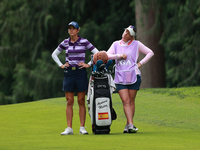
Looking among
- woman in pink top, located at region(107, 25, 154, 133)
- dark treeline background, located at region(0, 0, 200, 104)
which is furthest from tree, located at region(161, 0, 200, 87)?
woman in pink top, located at region(107, 25, 154, 133)

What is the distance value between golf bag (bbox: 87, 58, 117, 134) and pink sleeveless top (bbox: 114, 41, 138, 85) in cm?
42

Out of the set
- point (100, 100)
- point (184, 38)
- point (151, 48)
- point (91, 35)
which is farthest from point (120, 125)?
point (91, 35)

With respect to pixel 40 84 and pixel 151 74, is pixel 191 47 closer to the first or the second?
pixel 151 74

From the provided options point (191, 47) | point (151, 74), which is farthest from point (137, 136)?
point (191, 47)

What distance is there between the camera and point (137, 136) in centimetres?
718

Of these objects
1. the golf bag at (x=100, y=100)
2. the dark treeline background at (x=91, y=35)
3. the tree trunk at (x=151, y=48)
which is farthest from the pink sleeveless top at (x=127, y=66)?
the tree trunk at (x=151, y=48)

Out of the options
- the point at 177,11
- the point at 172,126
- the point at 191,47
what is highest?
the point at 177,11

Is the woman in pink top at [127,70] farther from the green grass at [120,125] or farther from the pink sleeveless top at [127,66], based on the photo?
the green grass at [120,125]

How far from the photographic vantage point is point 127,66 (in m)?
7.97

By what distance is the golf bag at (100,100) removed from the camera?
7504mm

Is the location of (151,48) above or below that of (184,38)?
below

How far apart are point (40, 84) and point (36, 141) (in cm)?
1741

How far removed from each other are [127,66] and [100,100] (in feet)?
2.84

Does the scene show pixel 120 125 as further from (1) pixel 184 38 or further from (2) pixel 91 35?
(2) pixel 91 35
